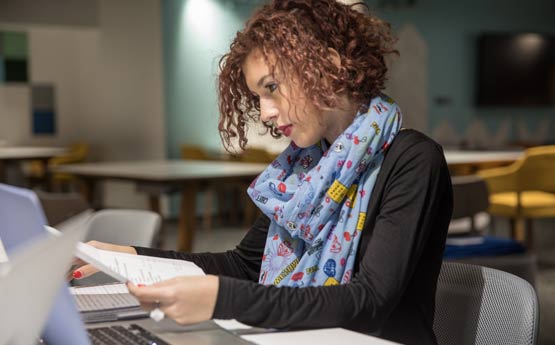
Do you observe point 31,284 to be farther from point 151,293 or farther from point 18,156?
Result: point 18,156

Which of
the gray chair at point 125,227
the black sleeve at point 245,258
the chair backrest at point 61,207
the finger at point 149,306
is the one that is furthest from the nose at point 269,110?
the chair backrest at point 61,207

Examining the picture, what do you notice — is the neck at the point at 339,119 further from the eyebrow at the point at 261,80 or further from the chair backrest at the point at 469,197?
the chair backrest at the point at 469,197

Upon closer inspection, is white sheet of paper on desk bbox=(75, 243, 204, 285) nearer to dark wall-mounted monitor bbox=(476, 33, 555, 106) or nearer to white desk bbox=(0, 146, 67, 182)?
white desk bbox=(0, 146, 67, 182)

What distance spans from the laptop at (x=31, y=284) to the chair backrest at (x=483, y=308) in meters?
0.98

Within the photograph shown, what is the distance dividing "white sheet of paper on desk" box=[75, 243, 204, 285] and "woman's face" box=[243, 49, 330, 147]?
Answer: 0.31 metres

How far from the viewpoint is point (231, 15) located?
897 cm

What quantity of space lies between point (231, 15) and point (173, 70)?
0.87 m

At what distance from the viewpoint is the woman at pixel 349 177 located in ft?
4.69

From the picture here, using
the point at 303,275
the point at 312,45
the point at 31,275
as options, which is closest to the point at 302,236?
the point at 303,275

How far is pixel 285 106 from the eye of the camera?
59.8 inches

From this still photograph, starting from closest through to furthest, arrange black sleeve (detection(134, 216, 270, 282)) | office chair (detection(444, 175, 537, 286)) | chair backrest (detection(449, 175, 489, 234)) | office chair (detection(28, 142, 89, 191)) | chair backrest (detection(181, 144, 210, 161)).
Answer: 1. black sleeve (detection(134, 216, 270, 282))
2. office chair (detection(444, 175, 537, 286))
3. chair backrest (detection(449, 175, 489, 234))
4. chair backrest (detection(181, 144, 210, 161))
5. office chair (detection(28, 142, 89, 191))

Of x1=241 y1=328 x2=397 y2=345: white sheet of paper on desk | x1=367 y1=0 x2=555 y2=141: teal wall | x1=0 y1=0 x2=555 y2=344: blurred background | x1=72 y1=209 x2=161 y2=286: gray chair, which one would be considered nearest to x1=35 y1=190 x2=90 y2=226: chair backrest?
x1=72 y1=209 x2=161 y2=286: gray chair

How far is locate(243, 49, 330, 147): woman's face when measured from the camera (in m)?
1.51

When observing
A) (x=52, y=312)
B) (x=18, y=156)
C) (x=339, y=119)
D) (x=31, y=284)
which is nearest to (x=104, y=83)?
(x=18, y=156)
